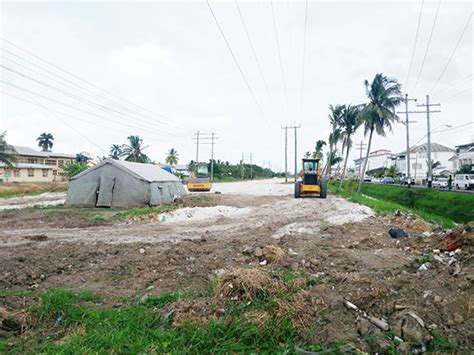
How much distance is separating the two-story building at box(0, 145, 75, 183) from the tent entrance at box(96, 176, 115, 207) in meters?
28.7

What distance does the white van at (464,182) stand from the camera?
111 feet

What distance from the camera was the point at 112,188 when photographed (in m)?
17.2

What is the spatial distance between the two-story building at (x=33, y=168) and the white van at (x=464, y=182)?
5374 centimetres

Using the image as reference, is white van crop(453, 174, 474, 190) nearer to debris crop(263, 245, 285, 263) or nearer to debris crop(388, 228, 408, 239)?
debris crop(388, 228, 408, 239)

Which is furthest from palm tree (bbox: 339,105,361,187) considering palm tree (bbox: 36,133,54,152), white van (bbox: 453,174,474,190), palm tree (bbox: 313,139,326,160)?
palm tree (bbox: 36,133,54,152)

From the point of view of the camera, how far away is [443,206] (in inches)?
869

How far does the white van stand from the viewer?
111ft

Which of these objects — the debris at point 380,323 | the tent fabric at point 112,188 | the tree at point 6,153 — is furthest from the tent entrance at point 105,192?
the tree at point 6,153

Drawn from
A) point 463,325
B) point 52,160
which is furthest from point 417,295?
point 52,160

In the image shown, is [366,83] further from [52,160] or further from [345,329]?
[52,160]

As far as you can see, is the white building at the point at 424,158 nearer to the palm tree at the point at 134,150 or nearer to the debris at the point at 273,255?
the palm tree at the point at 134,150

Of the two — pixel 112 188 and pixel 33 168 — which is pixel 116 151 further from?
pixel 112 188

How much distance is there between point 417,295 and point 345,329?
1445mm

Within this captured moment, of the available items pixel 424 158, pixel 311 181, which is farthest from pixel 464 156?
pixel 311 181
